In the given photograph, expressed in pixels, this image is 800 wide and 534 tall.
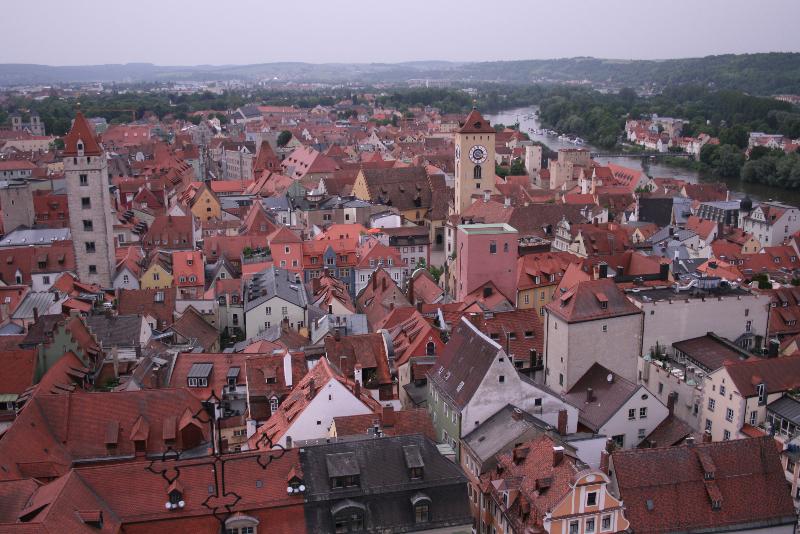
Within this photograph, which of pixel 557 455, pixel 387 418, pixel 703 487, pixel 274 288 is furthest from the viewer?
pixel 274 288

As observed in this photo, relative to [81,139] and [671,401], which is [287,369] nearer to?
[671,401]

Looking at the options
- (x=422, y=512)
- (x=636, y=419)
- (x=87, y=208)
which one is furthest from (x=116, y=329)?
(x=636, y=419)

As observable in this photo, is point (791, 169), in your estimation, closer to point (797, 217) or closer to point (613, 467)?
point (797, 217)

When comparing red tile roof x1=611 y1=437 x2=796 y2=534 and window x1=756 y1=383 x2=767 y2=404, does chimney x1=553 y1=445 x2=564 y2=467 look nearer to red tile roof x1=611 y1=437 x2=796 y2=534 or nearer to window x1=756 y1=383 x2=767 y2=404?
red tile roof x1=611 y1=437 x2=796 y2=534

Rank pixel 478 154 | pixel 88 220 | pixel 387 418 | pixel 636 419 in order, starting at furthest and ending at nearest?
pixel 478 154
pixel 88 220
pixel 636 419
pixel 387 418

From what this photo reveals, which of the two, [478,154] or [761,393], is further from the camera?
[478,154]

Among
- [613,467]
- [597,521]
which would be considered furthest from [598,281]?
[597,521]

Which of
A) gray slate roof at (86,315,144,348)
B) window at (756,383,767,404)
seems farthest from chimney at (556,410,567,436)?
gray slate roof at (86,315,144,348)
